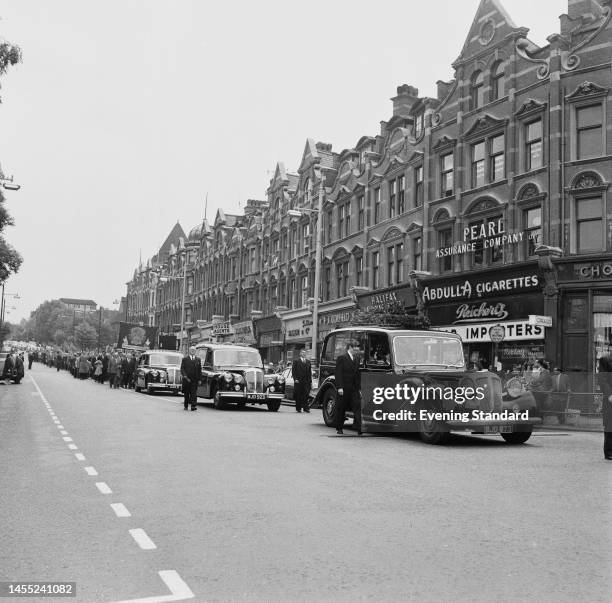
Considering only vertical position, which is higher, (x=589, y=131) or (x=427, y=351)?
(x=589, y=131)

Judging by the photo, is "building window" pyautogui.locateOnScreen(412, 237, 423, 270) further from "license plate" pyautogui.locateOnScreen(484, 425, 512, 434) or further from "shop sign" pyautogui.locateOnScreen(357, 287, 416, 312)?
"license plate" pyautogui.locateOnScreen(484, 425, 512, 434)

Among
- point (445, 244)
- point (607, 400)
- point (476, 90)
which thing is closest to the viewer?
point (607, 400)

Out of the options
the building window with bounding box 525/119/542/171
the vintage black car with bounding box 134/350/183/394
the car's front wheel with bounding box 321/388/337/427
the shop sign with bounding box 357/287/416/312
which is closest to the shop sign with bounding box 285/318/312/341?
the shop sign with bounding box 357/287/416/312

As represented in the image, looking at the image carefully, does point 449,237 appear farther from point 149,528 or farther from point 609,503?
point 149,528

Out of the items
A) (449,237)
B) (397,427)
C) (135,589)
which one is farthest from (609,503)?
(449,237)

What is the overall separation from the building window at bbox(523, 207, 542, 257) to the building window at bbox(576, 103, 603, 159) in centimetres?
246

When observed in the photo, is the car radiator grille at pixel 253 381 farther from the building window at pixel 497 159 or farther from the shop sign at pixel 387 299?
the building window at pixel 497 159

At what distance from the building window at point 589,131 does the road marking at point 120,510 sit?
22324 mm

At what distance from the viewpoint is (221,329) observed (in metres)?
59.0

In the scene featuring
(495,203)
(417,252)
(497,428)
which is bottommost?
(497,428)

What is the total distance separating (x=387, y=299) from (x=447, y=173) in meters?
6.42

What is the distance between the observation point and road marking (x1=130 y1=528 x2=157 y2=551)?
5.52 m

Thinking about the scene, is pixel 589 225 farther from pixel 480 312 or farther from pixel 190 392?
pixel 190 392

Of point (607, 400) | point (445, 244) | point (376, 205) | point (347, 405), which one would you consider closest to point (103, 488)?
point (347, 405)
